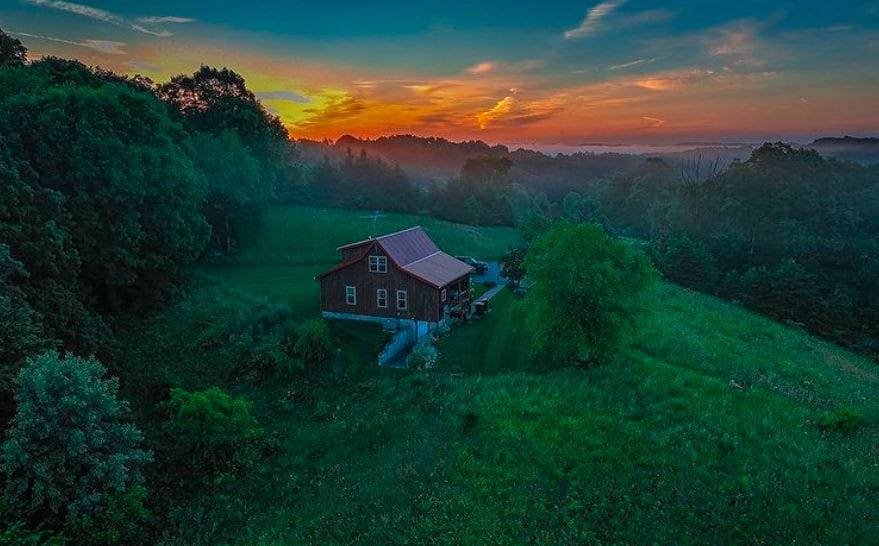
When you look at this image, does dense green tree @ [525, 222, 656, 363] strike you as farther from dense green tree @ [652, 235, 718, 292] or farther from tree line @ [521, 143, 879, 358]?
dense green tree @ [652, 235, 718, 292]

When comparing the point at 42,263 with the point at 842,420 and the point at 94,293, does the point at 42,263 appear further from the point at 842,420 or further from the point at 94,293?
the point at 842,420

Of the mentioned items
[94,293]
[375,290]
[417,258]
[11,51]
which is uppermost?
[11,51]

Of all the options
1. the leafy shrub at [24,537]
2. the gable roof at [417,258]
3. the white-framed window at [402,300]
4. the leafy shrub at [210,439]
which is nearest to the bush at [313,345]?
the white-framed window at [402,300]

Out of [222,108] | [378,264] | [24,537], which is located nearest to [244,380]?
[378,264]

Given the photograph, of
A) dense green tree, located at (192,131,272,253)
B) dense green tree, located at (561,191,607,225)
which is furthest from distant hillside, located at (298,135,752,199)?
dense green tree, located at (192,131,272,253)

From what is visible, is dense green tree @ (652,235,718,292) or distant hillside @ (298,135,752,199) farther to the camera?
distant hillside @ (298,135,752,199)

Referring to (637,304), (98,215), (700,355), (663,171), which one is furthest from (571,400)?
(663,171)

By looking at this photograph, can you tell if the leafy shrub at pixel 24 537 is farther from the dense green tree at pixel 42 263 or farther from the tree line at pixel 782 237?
the tree line at pixel 782 237

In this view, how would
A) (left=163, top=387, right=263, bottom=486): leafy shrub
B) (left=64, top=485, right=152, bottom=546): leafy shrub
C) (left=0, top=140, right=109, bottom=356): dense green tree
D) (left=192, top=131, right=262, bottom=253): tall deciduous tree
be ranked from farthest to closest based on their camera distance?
(left=192, top=131, right=262, bottom=253): tall deciduous tree < (left=0, top=140, right=109, bottom=356): dense green tree < (left=163, top=387, right=263, bottom=486): leafy shrub < (left=64, top=485, right=152, bottom=546): leafy shrub
